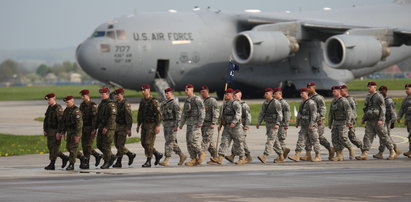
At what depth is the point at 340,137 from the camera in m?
23.9

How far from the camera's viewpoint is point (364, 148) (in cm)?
2402

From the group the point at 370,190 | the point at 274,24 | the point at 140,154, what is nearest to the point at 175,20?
the point at 274,24

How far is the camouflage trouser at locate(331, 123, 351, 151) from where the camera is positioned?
2383cm

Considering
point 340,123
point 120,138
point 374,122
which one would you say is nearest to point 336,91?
point 340,123

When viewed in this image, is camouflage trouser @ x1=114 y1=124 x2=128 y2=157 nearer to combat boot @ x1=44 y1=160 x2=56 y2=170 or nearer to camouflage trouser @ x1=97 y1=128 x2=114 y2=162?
camouflage trouser @ x1=97 y1=128 x2=114 y2=162

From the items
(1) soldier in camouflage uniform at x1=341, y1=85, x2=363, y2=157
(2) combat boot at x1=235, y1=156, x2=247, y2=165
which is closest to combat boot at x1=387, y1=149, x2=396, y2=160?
(1) soldier in camouflage uniform at x1=341, y1=85, x2=363, y2=157

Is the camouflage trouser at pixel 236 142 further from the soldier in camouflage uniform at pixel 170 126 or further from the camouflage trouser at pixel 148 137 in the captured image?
the camouflage trouser at pixel 148 137

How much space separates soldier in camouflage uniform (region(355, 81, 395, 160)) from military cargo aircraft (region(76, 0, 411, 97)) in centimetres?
2607

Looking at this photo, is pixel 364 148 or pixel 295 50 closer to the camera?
pixel 364 148

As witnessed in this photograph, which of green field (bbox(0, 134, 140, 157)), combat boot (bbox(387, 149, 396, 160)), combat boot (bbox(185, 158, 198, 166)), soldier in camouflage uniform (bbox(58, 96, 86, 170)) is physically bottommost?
green field (bbox(0, 134, 140, 157))

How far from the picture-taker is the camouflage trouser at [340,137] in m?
23.8

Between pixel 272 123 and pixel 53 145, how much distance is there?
4.70 m

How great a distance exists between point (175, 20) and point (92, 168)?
30273mm

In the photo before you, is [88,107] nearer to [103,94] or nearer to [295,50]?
[103,94]
